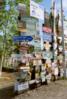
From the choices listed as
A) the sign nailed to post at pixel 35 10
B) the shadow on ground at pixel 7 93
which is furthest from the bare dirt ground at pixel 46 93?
the sign nailed to post at pixel 35 10

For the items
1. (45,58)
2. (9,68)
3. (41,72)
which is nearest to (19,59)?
(41,72)

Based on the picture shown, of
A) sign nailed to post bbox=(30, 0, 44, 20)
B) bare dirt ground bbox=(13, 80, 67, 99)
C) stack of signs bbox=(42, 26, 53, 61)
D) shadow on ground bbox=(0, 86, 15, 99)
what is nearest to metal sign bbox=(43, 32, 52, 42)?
stack of signs bbox=(42, 26, 53, 61)

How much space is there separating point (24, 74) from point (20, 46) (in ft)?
4.81

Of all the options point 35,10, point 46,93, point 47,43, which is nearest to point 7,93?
point 46,93

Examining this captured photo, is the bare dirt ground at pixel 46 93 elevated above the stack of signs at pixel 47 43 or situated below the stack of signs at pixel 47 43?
below

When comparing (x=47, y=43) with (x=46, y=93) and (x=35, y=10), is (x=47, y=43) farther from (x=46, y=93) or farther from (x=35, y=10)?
(x=46, y=93)

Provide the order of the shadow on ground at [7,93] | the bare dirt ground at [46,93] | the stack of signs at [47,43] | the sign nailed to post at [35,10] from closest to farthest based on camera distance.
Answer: the shadow on ground at [7,93]
the bare dirt ground at [46,93]
the sign nailed to post at [35,10]
the stack of signs at [47,43]

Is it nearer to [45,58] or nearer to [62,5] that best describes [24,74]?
[45,58]

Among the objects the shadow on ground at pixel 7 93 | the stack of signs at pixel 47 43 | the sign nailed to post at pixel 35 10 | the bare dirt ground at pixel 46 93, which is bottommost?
the bare dirt ground at pixel 46 93

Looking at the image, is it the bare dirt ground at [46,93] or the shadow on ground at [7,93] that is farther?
the bare dirt ground at [46,93]

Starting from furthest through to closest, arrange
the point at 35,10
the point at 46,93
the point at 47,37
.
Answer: the point at 47,37 → the point at 35,10 → the point at 46,93

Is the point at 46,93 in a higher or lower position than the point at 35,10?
lower

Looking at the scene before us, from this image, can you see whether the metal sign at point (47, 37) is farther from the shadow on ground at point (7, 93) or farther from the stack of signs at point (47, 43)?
the shadow on ground at point (7, 93)

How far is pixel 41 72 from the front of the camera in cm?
1688
